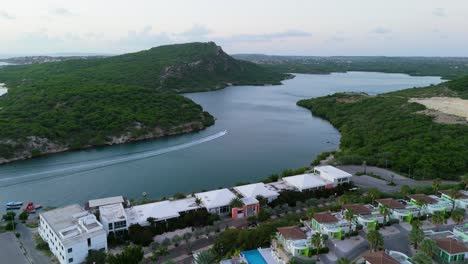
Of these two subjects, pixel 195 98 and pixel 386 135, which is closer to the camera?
pixel 386 135

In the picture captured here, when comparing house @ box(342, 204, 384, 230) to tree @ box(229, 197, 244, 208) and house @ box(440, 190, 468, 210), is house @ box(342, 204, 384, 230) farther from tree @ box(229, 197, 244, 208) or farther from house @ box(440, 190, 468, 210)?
tree @ box(229, 197, 244, 208)

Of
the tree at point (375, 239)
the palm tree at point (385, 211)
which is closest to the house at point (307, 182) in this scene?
the palm tree at point (385, 211)

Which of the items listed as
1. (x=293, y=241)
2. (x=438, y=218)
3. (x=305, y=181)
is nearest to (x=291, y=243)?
(x=293, y=241)

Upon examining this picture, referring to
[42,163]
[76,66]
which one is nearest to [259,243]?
[42,163]

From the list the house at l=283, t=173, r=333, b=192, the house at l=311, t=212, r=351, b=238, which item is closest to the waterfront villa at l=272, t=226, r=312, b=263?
the house at l=311, t=212, r=351, b=238

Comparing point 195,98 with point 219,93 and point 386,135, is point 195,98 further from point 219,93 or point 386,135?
point 386,135

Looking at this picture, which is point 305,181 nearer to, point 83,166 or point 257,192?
point 257,192
